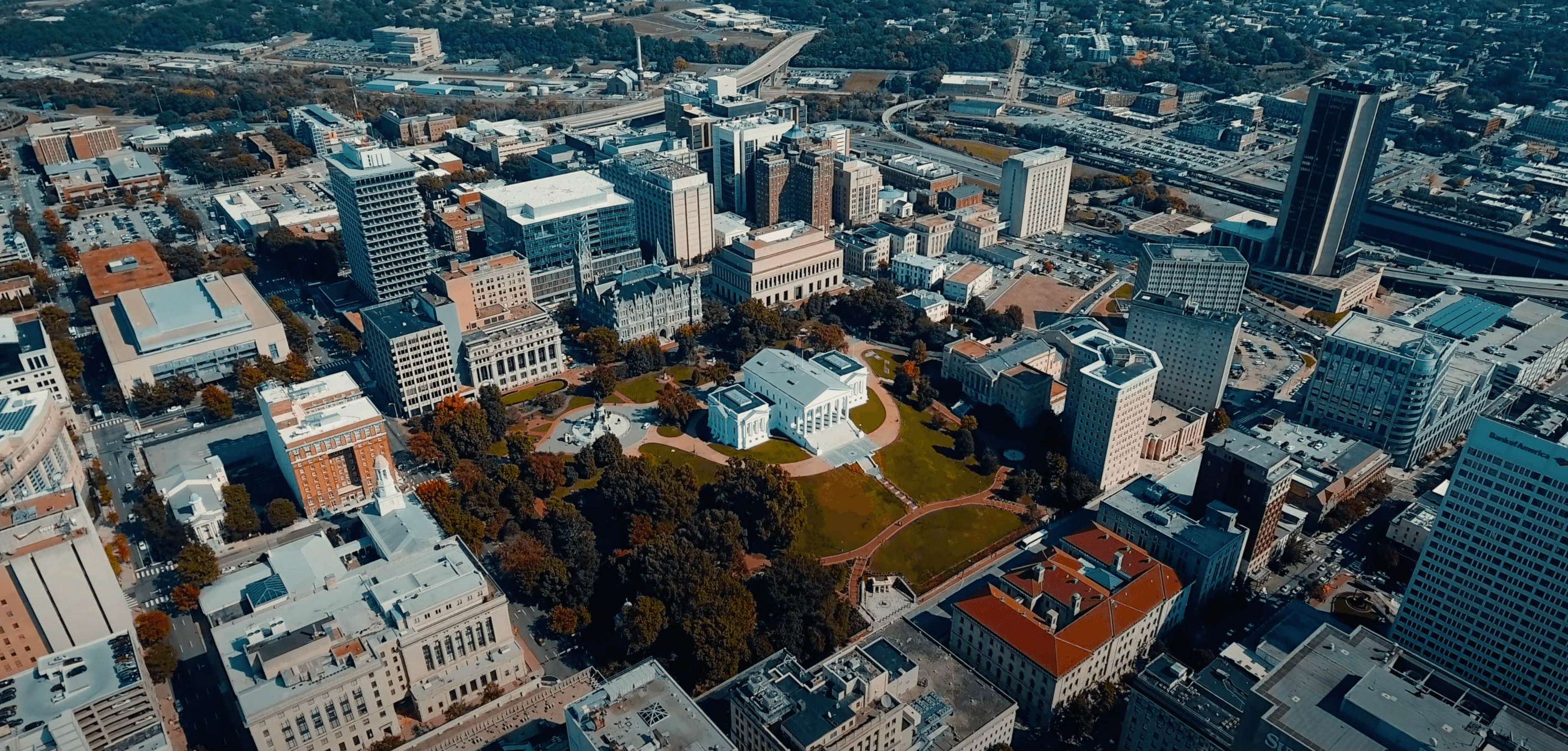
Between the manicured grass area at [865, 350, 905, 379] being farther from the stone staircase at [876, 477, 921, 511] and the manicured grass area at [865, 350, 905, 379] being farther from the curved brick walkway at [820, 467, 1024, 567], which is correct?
the curved brick walkway at [820, 467, 1024, 567]

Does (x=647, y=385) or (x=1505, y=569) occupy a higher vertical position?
(x=1505, y=569)

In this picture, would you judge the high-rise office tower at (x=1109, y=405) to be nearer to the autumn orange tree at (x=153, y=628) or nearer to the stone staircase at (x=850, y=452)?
the stone staircase at (x=850, y=452)

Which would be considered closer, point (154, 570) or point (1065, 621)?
point (1065, 621)

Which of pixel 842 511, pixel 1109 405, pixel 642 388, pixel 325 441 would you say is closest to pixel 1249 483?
pixel 1109 405

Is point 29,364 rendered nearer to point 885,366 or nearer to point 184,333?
point 184,333

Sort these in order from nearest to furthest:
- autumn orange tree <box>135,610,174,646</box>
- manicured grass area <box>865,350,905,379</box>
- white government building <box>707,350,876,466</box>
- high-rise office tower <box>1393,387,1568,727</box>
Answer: high-rise office tower <box>1393,387,1568,727</box> → autumn orange tree <box>135,610,174,646</box> → white government building <box>707,350,876,466</box> → manicured grass area <box>865,350,905,379</box>

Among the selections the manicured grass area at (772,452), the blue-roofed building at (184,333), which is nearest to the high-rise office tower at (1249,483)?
the manicured grass area at (772,452)

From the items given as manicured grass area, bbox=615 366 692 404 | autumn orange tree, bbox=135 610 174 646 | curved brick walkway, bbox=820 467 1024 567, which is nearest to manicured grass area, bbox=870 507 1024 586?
curved brick walkway, bbox=820 467 1024 567
